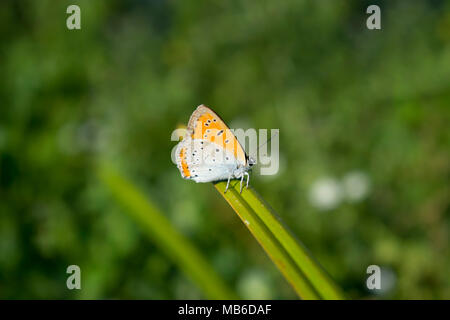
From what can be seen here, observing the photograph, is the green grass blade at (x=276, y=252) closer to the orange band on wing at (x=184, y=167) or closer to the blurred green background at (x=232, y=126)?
the orange band on wing at (x=184, y=167)

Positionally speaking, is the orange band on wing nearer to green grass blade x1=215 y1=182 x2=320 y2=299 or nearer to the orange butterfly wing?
the orange butterfly wing

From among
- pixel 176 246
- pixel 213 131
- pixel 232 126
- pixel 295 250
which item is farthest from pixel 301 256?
pixel 232 126

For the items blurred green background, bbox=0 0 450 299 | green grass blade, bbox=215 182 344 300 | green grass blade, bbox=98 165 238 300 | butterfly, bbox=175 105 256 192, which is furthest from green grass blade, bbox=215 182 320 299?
blurred green background, bbox=0 0 450 299

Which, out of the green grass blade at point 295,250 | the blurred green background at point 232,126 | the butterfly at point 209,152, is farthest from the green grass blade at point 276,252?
the blurred green background at point 232,126

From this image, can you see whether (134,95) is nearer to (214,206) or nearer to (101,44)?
(101,44)

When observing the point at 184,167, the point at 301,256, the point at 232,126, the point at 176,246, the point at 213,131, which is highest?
the point at 232,126

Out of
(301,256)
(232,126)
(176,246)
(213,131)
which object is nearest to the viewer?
(301,256)

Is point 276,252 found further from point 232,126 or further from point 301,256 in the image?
point 232,126
